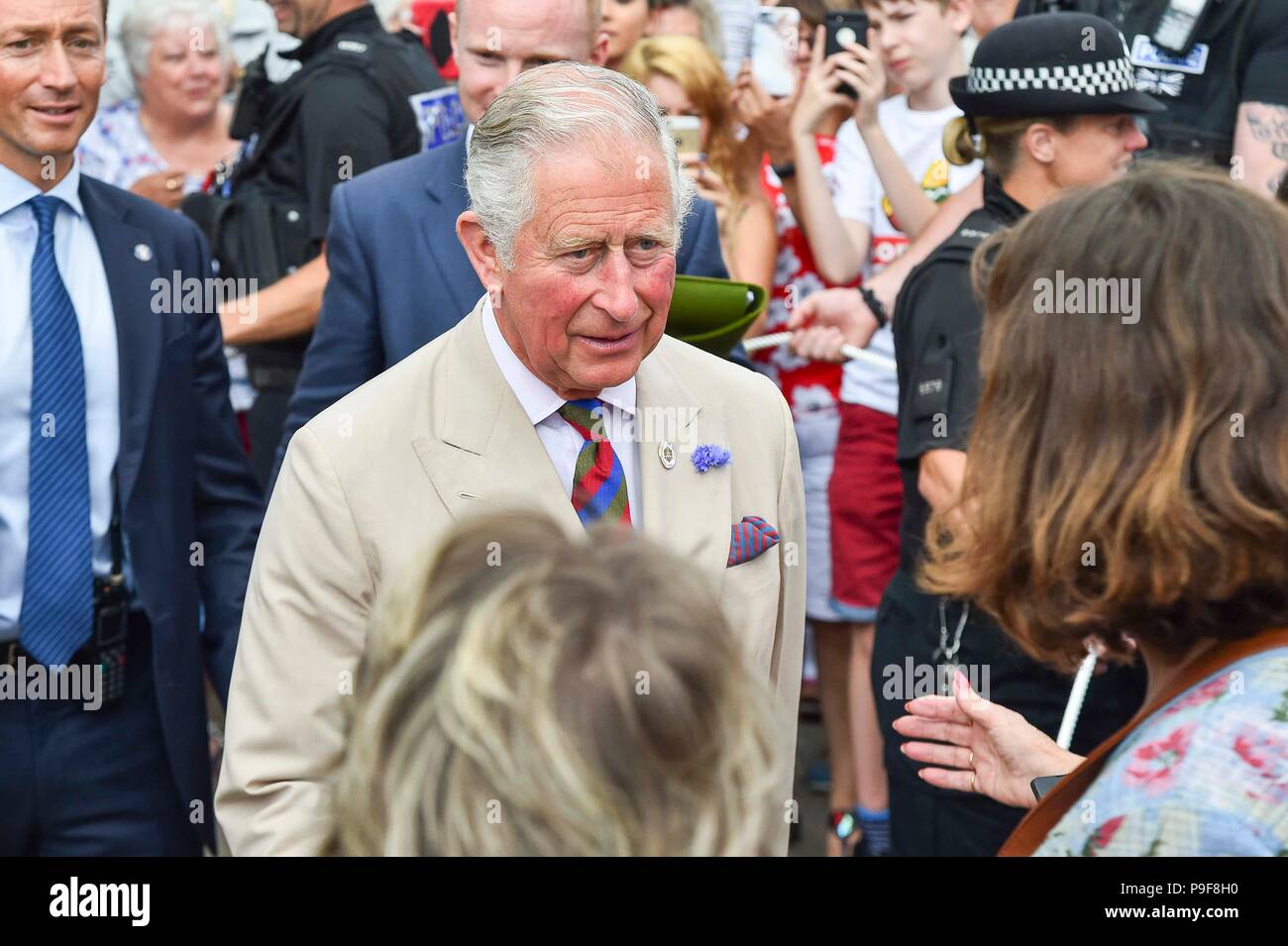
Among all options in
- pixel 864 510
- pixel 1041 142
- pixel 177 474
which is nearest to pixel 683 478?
pixel 177 474

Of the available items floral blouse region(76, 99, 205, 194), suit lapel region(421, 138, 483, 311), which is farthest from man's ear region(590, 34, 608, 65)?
floral blouse region(76, 99, 205, 194)

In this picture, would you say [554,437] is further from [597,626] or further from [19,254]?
[19,254]

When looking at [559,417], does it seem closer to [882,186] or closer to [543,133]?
[543,133]

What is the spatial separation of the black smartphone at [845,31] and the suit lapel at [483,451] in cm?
324

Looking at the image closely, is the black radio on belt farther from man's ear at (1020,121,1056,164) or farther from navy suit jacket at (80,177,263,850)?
man's ear at (1020,121,1056,164)

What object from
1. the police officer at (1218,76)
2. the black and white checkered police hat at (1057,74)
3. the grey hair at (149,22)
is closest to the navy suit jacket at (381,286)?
the black and white checkered police hat at (1057,74)

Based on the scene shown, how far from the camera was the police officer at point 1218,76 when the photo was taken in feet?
15.1

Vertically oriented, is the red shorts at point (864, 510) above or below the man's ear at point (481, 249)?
below

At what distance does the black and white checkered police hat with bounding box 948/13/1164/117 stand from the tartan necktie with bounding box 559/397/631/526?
5.43ft

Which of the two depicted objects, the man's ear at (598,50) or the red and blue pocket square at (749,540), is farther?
the man's ear at (598,50)

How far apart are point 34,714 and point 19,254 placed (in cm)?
96

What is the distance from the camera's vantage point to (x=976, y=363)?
3.66m

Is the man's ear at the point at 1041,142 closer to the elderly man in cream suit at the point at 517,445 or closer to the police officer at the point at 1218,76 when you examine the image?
the police officer at the point at 1218,76
